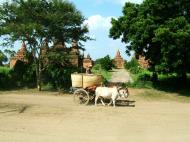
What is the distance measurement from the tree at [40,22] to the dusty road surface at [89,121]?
6216 millimetres

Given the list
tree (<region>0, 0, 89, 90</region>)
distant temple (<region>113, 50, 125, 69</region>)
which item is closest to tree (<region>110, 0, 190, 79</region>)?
tree (<region>0, 0, 89, 90</region>)

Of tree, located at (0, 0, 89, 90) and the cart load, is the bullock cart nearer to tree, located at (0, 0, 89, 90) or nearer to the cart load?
the cart load

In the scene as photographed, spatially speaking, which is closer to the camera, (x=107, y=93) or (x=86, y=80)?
(x=107, y=93)

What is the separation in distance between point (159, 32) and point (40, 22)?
8.05m

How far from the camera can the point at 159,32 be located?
2709 centimetres

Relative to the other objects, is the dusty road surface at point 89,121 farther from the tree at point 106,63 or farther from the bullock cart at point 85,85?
the tree at point 106,63

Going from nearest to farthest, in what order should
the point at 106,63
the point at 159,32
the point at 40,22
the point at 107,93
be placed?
the point at 107,93
the point at 159,32
the point at 40,22
the point at 106,63

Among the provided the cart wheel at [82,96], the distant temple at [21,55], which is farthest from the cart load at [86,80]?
the distant temple at [21,55]

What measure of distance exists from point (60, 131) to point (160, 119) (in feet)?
17.3

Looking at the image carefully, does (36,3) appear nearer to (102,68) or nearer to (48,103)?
(48,103)

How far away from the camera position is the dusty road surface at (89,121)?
1430cm

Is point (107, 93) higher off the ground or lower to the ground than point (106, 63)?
lower

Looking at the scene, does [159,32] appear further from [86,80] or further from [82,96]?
[82,96]

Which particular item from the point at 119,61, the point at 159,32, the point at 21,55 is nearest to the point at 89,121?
the point at 159,32
